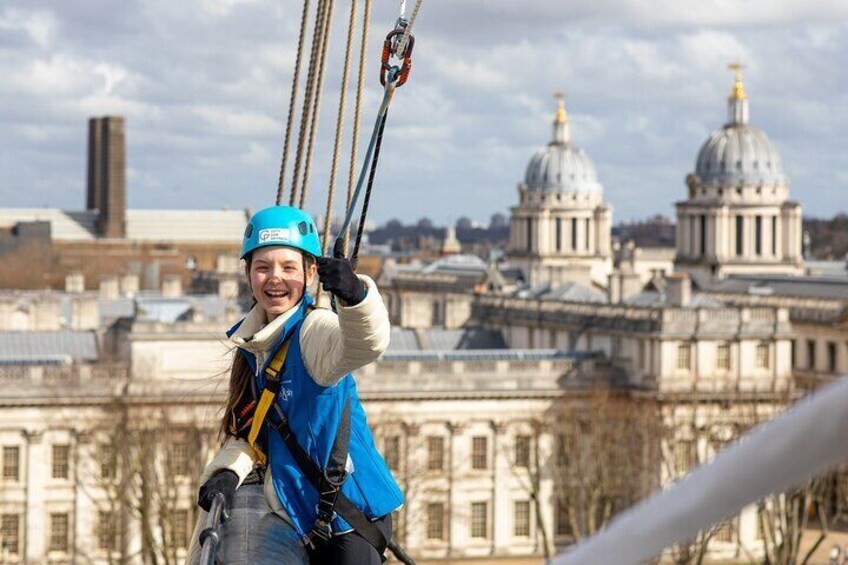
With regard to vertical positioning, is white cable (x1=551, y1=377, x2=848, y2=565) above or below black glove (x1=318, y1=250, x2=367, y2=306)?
below

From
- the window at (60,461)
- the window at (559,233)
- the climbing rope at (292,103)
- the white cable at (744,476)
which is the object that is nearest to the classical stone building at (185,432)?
the window at (60,461)

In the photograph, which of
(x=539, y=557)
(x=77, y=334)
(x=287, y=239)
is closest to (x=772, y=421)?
(x=287, y=239)

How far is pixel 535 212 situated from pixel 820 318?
183ft

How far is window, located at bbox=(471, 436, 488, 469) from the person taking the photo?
89688 mm

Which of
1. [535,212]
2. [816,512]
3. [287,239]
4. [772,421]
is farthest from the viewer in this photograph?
[535,212]

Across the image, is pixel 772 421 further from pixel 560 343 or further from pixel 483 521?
pixel 560 343

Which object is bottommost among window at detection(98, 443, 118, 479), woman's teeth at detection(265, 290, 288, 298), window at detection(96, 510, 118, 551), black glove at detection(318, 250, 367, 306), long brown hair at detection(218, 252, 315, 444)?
window at detection(96, 510, 118, 551)

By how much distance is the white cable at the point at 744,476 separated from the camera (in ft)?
14.2

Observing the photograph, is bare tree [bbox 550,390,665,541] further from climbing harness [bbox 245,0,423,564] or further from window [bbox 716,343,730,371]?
climbing harness [bbox 245,0,423,564]

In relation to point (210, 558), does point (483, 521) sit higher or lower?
lower

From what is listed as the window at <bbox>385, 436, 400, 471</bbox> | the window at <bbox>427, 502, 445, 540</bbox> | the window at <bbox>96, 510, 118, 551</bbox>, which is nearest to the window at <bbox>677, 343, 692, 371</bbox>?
the window at <bbox>427, 502, 445, 540</bbox>

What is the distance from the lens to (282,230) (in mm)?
8391

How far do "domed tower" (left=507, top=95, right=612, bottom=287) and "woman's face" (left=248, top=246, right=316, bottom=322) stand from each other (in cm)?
16012

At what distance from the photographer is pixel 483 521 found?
88750mm
